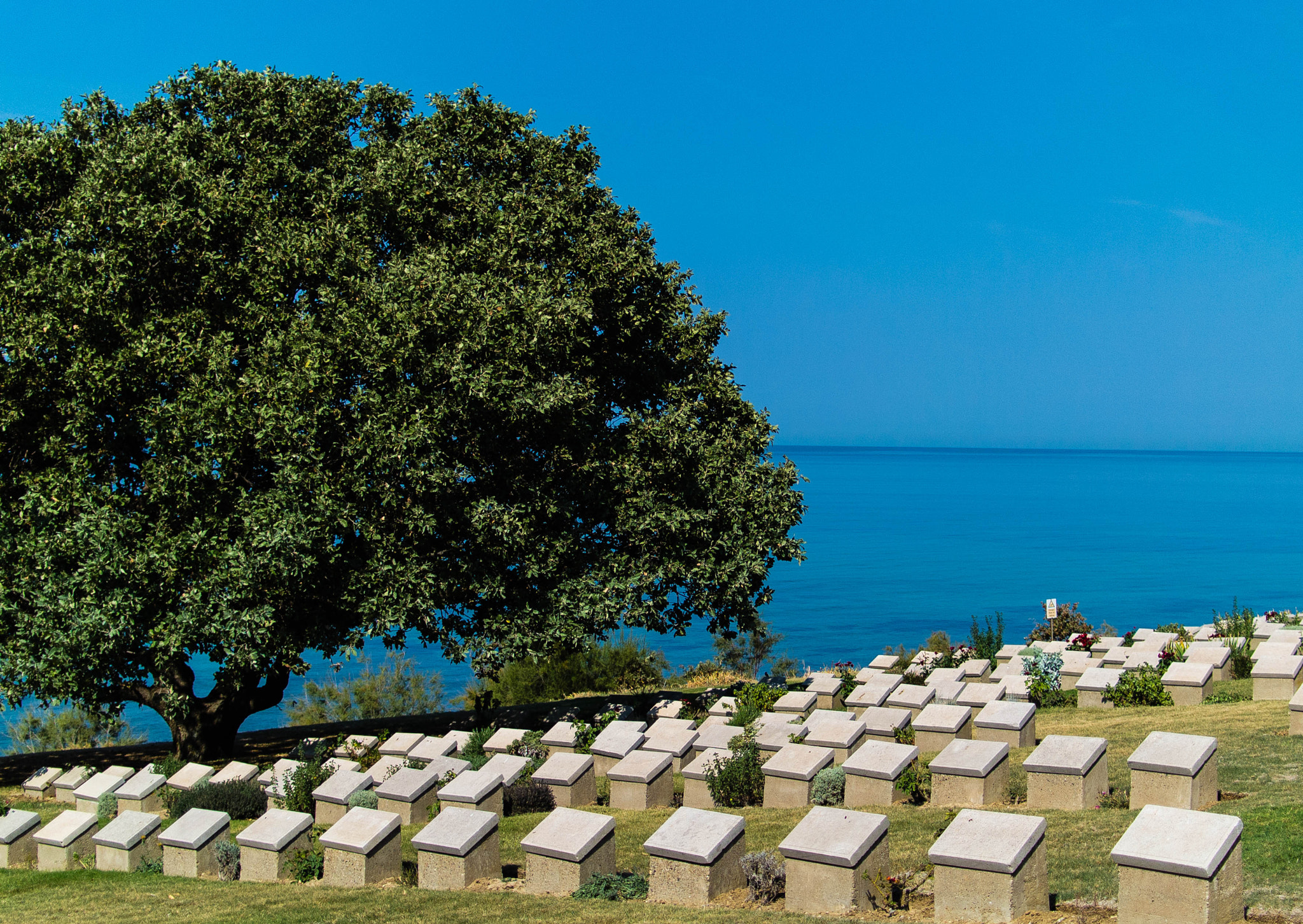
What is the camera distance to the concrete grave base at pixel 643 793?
45.4 ft

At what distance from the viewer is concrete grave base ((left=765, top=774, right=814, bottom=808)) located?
42.5 ft

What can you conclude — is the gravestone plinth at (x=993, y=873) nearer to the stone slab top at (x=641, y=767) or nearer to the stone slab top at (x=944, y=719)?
the stone slab top at (x=641, y=767)

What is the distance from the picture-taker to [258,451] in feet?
55.1

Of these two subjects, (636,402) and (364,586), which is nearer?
(364,586)

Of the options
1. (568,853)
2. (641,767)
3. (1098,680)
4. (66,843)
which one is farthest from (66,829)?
(1098,680)

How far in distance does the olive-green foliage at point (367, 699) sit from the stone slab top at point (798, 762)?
2897 cm

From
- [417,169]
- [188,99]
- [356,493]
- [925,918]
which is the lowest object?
[925,918]

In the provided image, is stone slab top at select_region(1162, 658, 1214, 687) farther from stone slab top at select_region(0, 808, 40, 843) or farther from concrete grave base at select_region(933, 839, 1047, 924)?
stone slab top at select_region(0, 808, 40, 843)

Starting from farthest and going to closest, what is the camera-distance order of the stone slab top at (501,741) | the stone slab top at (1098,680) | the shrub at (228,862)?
the stone slab top at (1098,680) < the stone slab top at (501,741) < the shrub at (228,862)

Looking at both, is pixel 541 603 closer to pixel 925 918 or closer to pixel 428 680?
pixel 925 918

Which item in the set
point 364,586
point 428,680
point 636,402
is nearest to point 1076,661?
point 636,402

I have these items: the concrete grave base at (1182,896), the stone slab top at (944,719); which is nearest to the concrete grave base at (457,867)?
the concrete grave base at (1182,896)

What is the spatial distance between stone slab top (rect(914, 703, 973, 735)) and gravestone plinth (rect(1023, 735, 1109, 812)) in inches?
146

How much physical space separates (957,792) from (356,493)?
9858 mm
